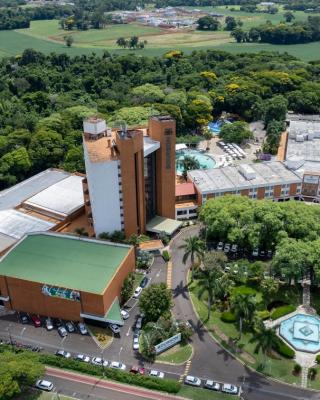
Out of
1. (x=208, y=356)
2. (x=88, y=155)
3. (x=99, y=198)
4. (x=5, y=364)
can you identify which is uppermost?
(x=88, y=155)

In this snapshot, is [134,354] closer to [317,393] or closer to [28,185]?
[317,393]

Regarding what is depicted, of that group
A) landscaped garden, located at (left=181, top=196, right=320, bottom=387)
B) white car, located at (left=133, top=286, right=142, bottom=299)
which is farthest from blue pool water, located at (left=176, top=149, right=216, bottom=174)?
white car, located at (left=133, top=286, right=142, bottom=299)

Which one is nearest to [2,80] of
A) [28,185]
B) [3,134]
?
[3,134]

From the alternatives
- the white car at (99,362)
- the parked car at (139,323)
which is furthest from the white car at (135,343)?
the white car at (99,362)

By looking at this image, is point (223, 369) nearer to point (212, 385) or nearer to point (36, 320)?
point (212, 385)

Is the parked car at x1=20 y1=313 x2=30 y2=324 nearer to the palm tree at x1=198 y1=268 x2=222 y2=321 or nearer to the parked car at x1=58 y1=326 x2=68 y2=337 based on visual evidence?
the parked car at x1=58 y1=326 x2=68 y2=337

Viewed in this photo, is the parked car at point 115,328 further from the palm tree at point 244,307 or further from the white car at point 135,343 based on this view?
the palm tree at point 244,307
